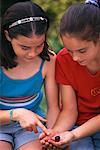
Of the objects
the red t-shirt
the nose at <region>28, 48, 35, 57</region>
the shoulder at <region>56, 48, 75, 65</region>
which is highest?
the nose at <region>28, 48, 35, 57</region>

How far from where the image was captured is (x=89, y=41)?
2.24 m

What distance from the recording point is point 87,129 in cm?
240

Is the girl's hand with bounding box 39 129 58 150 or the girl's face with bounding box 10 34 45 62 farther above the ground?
the girl's face with bounding box 10 34 45 62

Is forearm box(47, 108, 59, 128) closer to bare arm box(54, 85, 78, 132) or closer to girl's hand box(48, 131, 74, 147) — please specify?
bare arm box(54, 85, 78, 132)

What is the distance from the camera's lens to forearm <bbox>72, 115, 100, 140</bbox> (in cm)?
238

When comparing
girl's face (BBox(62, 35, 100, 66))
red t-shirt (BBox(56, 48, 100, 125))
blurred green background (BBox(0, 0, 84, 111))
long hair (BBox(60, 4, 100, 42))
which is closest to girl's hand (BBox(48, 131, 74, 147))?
red t-shirt (BBox(56, 48, 100, 125))

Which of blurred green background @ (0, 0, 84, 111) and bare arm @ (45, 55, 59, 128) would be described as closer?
bare arm @ (45, 55, 59, 128)

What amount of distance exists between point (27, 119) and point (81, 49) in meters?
0.45

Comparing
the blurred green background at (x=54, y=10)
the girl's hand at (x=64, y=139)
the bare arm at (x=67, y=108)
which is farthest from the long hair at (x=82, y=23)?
the blurred green background at (x=54, y=10)

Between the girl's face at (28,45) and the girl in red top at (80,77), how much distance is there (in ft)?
0.45

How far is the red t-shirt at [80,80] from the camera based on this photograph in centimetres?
248

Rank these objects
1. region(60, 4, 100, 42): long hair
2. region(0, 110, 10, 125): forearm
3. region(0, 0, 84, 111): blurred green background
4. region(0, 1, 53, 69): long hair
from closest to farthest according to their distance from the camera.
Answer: region(60, 4, 100, 42): long hair → region(0, 1, 53, 69): long hair → region(0, 110, 10, 125): forearm → region(0, 0, 84, 111): blurred green background

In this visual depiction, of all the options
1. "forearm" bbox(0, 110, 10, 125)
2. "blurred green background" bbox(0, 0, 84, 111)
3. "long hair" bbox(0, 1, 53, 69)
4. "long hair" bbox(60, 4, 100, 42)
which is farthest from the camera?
"blurred green background" bbox(0, 0, 84, 111)

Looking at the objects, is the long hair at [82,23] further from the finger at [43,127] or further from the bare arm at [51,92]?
the finger at [43,127]
